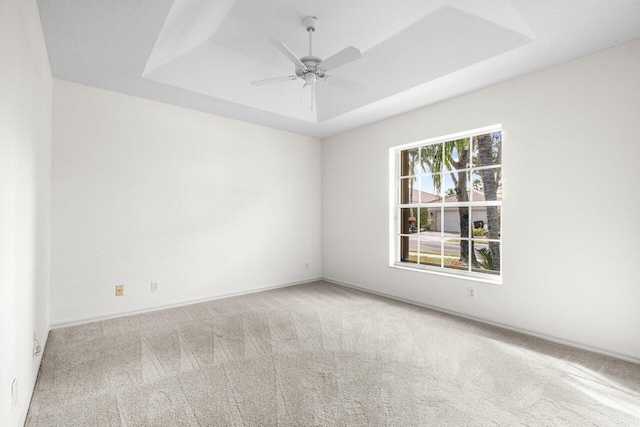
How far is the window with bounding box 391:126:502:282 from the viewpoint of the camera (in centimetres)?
353

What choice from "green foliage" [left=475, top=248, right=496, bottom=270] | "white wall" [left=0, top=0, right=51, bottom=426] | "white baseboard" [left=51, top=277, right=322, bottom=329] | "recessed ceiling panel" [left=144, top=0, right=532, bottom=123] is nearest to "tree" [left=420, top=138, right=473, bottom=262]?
"green foliage" [left=475, top=248, right=496, bottom=270]

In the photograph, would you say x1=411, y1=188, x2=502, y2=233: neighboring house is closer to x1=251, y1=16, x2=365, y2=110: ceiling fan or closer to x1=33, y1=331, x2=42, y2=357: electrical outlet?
x1=251, y1=16, x2=365, y2=110: ceiling fan

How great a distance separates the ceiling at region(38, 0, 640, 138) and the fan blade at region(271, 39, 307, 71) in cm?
52

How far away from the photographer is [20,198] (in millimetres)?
1805

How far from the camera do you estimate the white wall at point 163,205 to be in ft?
10.9

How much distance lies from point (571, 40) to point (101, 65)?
4.13 meters

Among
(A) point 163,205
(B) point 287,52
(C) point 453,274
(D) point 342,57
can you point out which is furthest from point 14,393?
(C) point 453,274

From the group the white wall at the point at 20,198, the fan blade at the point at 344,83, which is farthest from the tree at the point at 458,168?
the white wall at the point at 20,198

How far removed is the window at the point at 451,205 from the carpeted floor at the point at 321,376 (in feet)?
2.73

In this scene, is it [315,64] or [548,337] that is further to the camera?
[548,337]

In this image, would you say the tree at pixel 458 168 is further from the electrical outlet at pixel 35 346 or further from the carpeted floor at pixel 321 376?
the electrical outlet at pixel 35 346

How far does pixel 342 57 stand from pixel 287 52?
43cm

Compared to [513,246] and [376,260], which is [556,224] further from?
[376,260]

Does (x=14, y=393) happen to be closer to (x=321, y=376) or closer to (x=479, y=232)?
(x=321, y=376)
